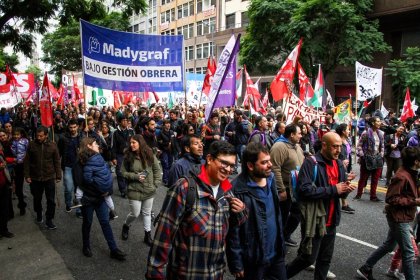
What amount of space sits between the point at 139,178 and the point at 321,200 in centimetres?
248

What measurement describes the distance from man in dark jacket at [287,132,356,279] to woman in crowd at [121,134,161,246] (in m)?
2.21

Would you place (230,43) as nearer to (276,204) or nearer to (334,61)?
(276,204)

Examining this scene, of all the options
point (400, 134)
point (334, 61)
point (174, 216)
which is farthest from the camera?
point (334, 61)

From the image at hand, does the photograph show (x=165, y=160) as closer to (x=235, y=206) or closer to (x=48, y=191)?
(x=48, y=191)

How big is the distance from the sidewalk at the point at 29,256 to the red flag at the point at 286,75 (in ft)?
20.7

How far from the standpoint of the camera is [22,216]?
6676 millimetres

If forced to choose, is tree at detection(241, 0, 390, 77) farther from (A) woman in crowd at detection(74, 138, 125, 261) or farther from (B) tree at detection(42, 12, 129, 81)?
(B) tree at detection(42, 12, 129, 81)

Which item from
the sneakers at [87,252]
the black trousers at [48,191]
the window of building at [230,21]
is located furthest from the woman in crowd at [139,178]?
the window of building at [230,21]

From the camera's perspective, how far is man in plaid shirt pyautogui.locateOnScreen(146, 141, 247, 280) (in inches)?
92.4

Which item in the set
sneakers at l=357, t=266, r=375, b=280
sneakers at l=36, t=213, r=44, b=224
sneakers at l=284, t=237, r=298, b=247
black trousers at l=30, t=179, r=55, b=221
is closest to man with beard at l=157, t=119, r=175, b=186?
sneakers at l=36, t=213, r=44, b=224

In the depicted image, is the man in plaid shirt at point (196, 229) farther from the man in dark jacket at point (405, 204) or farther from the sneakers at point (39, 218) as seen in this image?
the sneakers at point (39, 218)

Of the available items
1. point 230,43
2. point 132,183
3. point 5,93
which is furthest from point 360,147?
point 5,93

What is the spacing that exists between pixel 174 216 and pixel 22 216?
5.41 meters

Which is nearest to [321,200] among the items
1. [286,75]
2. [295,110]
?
[295,110]
